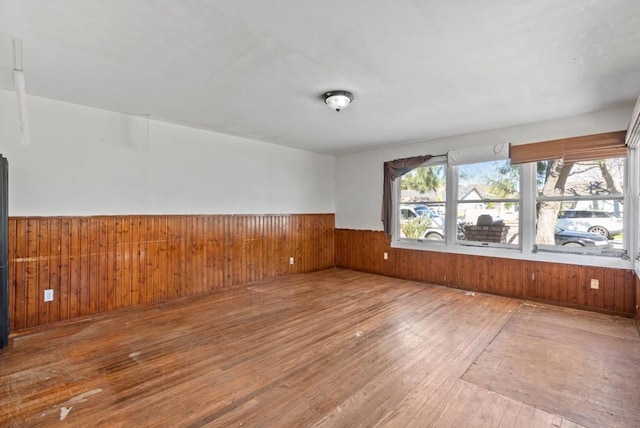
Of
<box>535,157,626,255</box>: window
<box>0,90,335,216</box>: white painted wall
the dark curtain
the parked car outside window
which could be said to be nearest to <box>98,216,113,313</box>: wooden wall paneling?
<box>0,90,335,216</box>: white painted wall

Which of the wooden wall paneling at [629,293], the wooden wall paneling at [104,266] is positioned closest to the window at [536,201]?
the wooden wall paneling at [629,293]

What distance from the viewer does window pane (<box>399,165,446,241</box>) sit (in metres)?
5.33

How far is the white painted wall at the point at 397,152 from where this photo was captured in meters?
3.80

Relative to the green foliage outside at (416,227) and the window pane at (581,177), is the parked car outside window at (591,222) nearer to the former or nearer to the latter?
the window pane at (581,177)

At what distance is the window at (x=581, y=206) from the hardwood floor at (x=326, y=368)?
0.93 meters

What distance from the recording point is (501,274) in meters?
4.57

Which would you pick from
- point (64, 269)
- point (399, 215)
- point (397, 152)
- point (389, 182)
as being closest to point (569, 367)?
point (399, 215)

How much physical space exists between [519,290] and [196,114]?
5120mm

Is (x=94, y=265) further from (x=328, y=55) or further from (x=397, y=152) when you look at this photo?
(x=397, y=152)

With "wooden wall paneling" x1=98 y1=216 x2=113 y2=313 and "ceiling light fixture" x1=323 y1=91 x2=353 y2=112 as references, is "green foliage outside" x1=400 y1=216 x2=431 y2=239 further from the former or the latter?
"wooden wall paneling" x1=98 y1=216 x2=113 y2=313

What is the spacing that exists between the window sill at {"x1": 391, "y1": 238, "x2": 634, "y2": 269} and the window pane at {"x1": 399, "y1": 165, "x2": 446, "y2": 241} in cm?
18

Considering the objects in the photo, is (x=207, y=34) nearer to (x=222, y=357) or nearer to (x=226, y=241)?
(x=222, y=357)

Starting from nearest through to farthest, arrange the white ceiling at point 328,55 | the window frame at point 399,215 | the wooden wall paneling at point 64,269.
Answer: the white ceiling at point 328,55 < the wooden wall paneling at point 64,269 < the window frame at point 399,215

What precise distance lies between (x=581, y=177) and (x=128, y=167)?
593 cm
